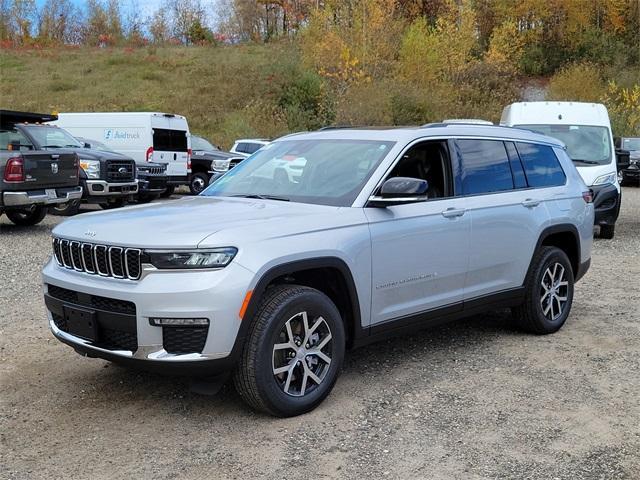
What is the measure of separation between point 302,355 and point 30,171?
28.9 ft

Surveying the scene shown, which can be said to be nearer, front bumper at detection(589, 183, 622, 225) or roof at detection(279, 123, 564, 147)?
roof at detection(279, 123, 564, 147)

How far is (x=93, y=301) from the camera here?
4.04 meters

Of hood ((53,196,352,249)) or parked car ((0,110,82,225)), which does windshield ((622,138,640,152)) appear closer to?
parked car ((0,110,82,225))

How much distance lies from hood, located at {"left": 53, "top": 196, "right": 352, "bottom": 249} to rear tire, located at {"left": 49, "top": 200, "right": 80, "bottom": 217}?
831cm

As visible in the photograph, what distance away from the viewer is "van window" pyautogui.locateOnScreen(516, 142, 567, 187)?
614cm

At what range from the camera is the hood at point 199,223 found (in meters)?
3.87

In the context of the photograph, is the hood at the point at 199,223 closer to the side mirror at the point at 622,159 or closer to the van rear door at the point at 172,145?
the side mirror at the point at 622,159

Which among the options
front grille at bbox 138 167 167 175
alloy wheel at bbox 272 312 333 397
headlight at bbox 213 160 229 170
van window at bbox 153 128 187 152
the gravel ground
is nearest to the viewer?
the gravel ground

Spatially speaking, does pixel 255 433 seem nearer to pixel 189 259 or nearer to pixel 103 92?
pixel 189 259

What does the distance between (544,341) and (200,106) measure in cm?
3397

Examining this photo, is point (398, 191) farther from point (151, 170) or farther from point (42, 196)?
point (151, 170)

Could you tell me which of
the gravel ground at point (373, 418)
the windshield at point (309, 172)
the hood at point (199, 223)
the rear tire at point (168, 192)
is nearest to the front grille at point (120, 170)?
the rear tire at point (168, 192)

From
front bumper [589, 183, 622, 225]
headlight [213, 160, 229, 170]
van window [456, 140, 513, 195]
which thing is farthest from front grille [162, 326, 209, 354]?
headlight [213, 160, 229, 170]

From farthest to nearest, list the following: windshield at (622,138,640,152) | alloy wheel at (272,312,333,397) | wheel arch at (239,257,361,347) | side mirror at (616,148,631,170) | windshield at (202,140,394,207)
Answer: windshield at (622,138,640,152) < side mirror at (616,148,631,170) < windshield at (202,140,394,207) < alloy wheel at (272,312,333,397) < wheel arch at (239,257,361,347)
